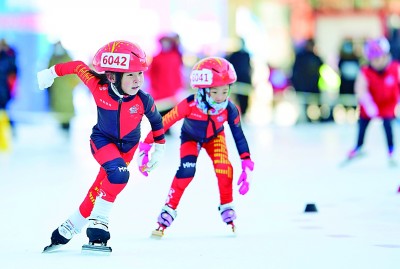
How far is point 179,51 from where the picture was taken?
1917 cm

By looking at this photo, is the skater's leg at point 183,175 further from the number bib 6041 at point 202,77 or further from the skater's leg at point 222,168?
the number bib 6041 at point 202,77

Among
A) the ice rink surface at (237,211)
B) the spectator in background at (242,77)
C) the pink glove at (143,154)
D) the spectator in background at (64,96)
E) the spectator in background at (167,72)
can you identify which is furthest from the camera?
the spectator in background at (242,77)

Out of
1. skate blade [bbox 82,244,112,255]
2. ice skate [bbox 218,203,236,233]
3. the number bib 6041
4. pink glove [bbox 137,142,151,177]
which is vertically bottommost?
skate blade [bbox 82,244,112,255]

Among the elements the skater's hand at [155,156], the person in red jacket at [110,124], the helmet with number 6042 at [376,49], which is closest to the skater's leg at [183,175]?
the skater's hand at [155,156]

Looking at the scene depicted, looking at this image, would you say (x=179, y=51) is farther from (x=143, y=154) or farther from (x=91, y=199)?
(x=91, y=199)

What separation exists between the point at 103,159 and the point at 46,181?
533 cm

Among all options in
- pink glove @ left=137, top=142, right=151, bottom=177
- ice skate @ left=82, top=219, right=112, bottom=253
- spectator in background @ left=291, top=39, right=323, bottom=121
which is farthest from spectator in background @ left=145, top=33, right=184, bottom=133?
ice skate @ left=82, top=219, right=112, bottom=253

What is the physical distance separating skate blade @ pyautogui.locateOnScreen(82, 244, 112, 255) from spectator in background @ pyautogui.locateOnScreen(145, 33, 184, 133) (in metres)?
12.3

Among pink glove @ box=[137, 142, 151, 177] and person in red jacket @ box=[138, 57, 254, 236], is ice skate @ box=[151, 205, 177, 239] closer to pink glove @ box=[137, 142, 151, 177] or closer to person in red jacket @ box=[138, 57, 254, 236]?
person in red jacket @ box=[138, 57, 254, 236]

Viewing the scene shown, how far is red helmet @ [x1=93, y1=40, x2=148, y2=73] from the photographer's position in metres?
6.86

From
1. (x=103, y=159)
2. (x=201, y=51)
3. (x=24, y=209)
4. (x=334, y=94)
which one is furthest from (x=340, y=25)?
(x=103, y=159)

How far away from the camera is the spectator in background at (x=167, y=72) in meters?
19.1

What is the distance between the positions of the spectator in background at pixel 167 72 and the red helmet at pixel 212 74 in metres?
11.3

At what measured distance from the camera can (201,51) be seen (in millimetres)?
29469
